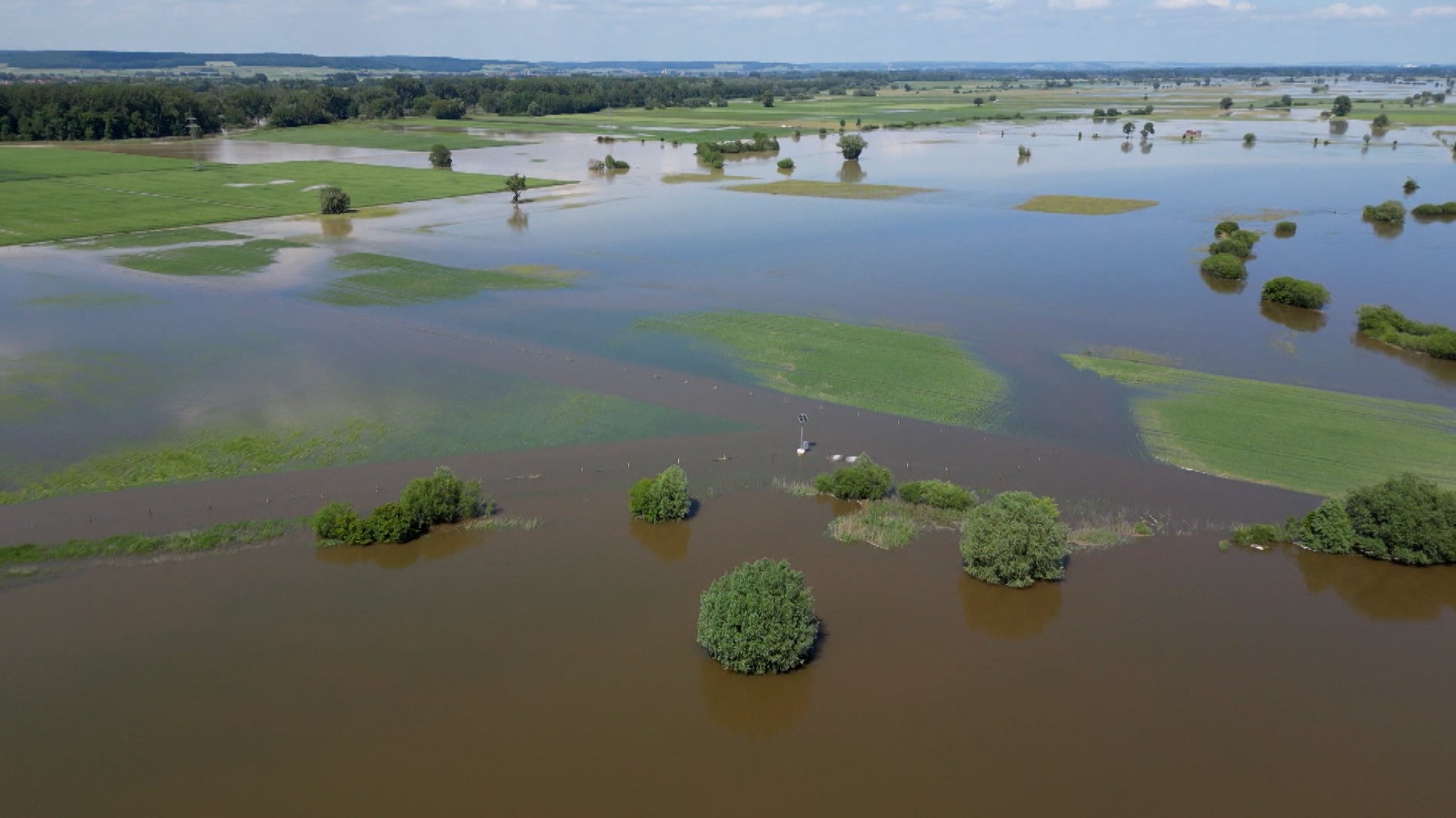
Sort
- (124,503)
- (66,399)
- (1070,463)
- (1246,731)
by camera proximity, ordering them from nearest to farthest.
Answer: (1246,731) < (124,503) < (1070,463) < (66,399)

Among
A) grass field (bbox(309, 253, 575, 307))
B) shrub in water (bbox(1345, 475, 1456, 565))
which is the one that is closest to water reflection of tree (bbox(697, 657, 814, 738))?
shrub in water (bbox(1345, 475, 1456, 565))

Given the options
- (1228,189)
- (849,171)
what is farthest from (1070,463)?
(849,171)

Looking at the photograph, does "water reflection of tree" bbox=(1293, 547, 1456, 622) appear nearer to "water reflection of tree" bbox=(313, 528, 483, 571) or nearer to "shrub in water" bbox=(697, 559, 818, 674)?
"shrub in water" bbox=(697, 559, 818, 674)

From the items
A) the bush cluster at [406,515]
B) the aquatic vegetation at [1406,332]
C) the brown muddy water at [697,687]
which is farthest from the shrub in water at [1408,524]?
the bush cluster at [406,515]

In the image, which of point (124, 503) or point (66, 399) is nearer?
point (124, 503)

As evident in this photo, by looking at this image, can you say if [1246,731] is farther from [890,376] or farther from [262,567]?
[262,567]

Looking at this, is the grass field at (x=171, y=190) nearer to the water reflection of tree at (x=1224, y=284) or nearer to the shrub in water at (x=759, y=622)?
the water reflection of tree at (x=1224, y=284)

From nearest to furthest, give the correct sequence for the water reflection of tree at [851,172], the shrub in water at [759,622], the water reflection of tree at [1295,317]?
the shrub in water at [759,622]
the water reflection of tree at [1295,317]
the water reflection of tree at [851,172]
